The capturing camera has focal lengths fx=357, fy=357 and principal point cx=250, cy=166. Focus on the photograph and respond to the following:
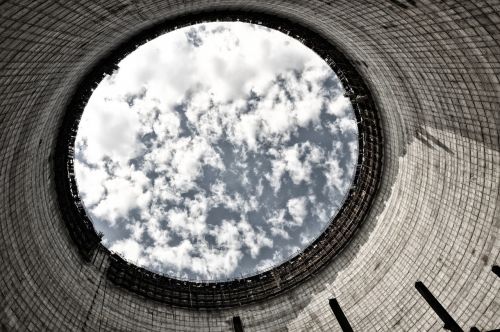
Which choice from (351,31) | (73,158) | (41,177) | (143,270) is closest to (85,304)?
(143,270)

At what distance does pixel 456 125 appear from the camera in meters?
15.8

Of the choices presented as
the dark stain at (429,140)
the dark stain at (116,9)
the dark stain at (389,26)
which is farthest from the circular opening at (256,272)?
the dark stain at (389,26)

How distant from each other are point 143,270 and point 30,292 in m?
8.36

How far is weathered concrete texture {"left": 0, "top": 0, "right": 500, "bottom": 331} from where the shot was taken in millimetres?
12609

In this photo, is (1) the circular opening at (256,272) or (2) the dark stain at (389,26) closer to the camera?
(2) the dark stain at (389,26)

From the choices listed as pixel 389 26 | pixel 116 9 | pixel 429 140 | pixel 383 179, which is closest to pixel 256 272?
pixel 383 179

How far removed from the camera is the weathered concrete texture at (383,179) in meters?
12.6

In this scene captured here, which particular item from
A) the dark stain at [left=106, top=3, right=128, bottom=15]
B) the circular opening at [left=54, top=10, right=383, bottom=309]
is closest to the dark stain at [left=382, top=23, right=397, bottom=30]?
the circular opening at [left=54, top=10, right=383, bottom=309]

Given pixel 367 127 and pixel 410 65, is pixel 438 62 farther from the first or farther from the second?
pixel 367 127

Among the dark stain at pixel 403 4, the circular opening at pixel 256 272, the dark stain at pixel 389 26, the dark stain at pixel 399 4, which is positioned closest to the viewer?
the dark stain at pixel 403 4

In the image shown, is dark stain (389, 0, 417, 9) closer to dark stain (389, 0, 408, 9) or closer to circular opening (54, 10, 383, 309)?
dark stain (389, 0, 408, 9)

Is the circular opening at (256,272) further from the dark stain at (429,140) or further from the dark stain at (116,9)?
the dark stain at (116,9)

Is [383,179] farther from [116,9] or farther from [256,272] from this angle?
[116,9]

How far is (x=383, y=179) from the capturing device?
22.6 meters
